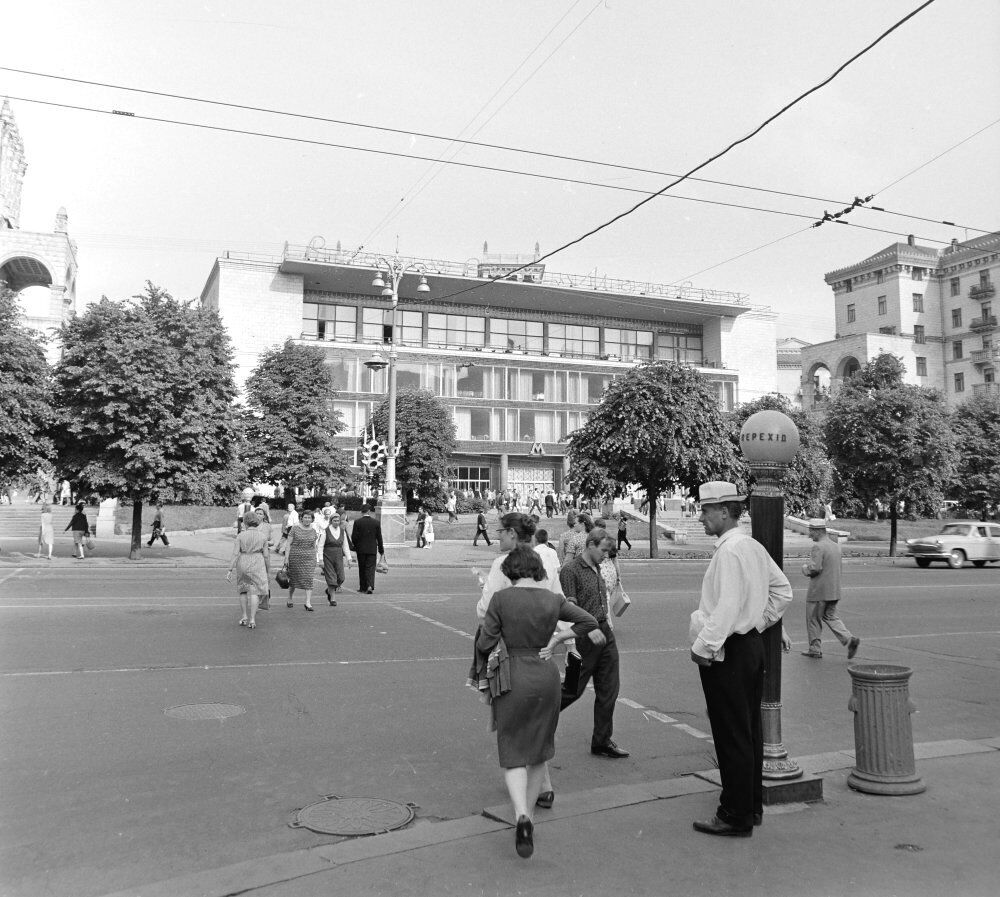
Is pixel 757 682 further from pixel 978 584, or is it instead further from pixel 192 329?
pixel 192 329

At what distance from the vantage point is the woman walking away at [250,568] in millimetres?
11680

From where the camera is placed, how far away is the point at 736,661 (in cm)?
459

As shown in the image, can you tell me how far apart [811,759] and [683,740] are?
3.38 feet

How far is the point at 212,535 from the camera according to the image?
126ft

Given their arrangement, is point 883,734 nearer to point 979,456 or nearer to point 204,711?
point 204,711

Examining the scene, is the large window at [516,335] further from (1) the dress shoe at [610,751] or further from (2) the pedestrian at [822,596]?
(1) the dress shoe at [610,751]

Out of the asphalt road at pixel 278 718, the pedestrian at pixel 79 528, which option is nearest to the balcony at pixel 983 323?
the asphalt road at pixel 278 718

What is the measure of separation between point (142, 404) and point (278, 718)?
18.6 m

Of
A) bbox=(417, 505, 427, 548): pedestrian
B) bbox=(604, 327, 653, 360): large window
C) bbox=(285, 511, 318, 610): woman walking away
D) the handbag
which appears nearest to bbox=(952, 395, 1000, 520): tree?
bbox=(604, 327, 653, 360): large window

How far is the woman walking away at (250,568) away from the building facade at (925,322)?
2754 inches

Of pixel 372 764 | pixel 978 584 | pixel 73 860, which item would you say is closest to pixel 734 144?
pixel 372 764

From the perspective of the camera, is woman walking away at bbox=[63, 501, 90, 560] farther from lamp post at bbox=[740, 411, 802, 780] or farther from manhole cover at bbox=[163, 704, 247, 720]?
lamp post at bbox=[740, 411, 802, 780]

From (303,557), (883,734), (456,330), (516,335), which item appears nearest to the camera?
(883,734)

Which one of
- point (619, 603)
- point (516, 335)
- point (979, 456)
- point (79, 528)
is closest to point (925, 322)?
point (979, 456)
